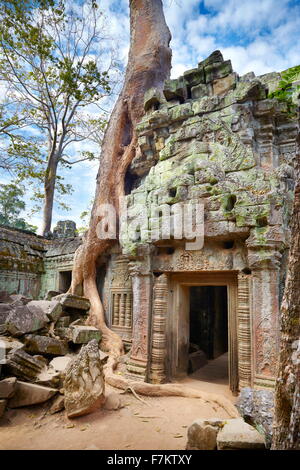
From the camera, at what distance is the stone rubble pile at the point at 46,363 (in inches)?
153

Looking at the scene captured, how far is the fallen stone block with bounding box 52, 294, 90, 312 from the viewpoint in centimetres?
672

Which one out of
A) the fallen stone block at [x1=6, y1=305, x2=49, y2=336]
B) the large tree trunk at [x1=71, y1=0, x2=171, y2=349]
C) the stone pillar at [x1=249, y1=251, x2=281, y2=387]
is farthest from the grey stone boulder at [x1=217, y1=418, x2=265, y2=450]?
the large tree trunk at [x1=71, y1=0, x2=171, y2=349]

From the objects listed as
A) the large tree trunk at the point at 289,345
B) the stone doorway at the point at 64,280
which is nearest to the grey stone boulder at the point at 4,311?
the stone doorway at the point at 64,280

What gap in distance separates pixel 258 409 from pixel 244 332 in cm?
141

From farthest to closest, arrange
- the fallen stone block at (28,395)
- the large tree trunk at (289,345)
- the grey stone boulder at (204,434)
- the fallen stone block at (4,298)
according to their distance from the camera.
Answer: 1. the fallen stone block at (4,298)
2. the fallen stone block at (28,395)
3. the grey stone boulder at (204,434)
4. the large tree trunk at (289,345)

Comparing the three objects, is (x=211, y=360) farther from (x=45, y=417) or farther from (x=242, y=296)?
(x=45, y=417)

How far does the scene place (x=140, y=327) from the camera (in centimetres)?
543

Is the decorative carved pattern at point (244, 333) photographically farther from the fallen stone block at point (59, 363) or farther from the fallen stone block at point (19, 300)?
the fallen stone block at point (19, 300)

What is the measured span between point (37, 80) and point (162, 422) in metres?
14.9

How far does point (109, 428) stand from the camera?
11.9 feet

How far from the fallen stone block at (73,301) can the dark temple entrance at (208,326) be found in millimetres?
3163

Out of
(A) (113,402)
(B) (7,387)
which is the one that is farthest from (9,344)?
(A) (113,402)

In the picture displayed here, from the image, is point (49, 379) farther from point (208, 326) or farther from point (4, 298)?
point (208, 326)

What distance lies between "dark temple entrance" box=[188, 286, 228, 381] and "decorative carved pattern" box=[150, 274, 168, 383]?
2419mm
